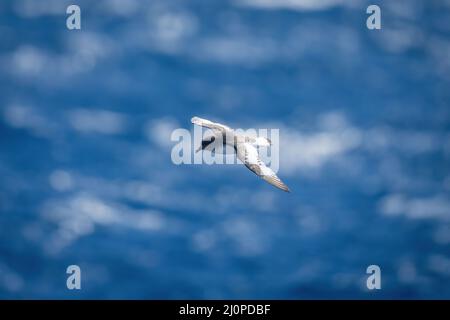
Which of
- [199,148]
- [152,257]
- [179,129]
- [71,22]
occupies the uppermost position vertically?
[71,22]

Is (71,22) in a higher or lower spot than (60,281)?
higher

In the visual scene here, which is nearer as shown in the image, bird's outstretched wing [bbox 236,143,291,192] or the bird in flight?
bird's outstretched wing [bbox 236,143,291,192]

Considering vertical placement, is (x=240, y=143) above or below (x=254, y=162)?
above

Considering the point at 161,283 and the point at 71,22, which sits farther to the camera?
the point at 161,283

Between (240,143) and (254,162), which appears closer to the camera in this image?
(254,162)

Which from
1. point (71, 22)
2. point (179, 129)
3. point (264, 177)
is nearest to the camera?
point (264, 177)

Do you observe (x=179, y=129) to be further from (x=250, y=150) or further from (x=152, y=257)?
(x=250, y=150)

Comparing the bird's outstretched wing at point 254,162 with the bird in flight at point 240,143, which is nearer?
the bird's outstretched wing at point 254,162

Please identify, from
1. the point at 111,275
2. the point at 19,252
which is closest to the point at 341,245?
the point at 111,275
